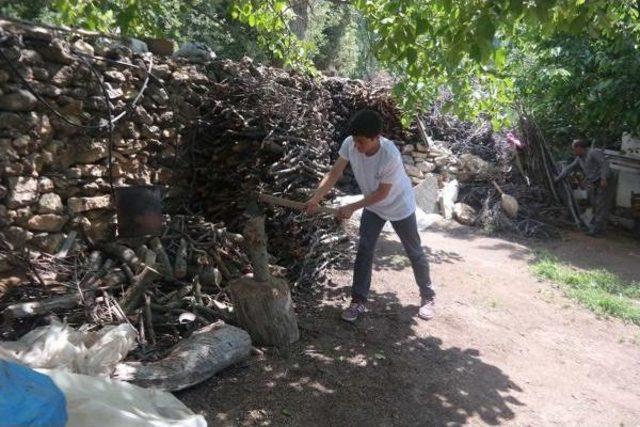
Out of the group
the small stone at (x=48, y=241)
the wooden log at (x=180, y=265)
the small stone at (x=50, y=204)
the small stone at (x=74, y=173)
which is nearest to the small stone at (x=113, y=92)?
the small stone at (x=74, y=173)

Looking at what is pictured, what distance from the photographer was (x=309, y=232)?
5402 millimetres

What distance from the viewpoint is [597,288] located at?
20.4 ft

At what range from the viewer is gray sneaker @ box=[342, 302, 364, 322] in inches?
172

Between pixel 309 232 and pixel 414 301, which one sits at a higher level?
pixel 309 232

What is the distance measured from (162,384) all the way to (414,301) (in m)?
2.84

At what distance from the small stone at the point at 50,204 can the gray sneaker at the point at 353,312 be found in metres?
2.41

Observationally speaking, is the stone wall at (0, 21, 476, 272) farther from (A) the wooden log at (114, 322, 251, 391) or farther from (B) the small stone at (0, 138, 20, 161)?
(A) the wooden log at (114, 322, 251, 391)

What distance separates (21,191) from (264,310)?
1900mm

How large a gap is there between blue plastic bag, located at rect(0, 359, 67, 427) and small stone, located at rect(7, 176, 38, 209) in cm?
209

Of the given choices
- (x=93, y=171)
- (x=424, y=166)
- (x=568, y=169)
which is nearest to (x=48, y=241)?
(x=93, y=171)

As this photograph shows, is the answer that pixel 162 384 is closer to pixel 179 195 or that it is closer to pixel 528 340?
pixel 179 195

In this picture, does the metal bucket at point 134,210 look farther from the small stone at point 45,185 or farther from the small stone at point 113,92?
the small stone at point 113,92

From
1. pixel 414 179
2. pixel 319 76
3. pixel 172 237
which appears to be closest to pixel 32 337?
Answer: pixel 172 237

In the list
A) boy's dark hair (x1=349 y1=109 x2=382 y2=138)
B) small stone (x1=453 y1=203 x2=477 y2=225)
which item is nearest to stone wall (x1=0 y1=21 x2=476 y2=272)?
boy's dark hair (x1=349 y1=109 x2=382 y2=138)
